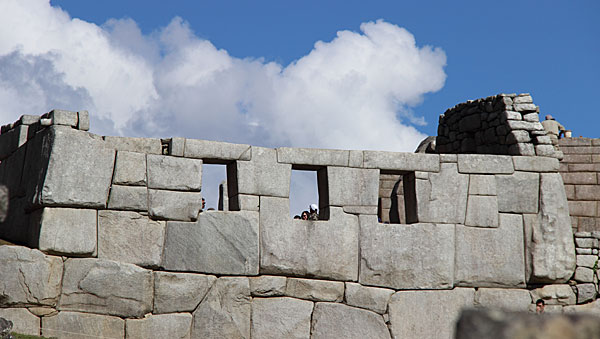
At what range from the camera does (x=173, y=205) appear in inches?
325

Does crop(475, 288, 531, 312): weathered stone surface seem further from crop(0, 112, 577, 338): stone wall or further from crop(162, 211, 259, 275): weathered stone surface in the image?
crop(162, 211, 259, 275): weathered stone surface

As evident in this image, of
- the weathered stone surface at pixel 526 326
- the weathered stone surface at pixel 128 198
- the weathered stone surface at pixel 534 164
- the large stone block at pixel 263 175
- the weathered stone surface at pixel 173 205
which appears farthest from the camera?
the weathered stone surface at pixel 534 164

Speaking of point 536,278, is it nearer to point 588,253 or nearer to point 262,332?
point 588,253

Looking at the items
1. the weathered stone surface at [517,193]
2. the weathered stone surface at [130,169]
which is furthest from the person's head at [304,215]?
the weathered stone surface at [517,193]

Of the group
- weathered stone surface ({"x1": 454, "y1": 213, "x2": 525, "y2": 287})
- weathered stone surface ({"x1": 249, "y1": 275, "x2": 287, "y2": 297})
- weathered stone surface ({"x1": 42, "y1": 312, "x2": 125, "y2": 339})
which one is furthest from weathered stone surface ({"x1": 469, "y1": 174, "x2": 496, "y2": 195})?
weathered stone surface ({"x1": 42, "y1": 312, "x2": 125, "y2": 339})

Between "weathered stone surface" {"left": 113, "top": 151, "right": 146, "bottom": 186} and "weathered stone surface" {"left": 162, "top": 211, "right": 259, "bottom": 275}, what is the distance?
63 cm

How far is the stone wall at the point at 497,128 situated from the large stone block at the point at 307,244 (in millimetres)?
2694

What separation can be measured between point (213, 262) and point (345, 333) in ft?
6.06

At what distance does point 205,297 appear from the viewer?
8.27 metres

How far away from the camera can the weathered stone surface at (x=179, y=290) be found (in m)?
8.10

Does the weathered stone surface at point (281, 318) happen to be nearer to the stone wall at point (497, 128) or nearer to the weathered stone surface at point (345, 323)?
the weathered stone surface at point (345, 323)

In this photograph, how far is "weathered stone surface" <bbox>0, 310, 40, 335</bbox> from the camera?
24.3 ft

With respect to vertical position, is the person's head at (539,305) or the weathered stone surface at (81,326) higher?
the person's head at (539,305)

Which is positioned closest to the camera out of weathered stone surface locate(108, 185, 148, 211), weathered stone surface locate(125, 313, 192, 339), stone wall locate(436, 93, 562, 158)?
weathered stone surface locate(125, 313, 192, 339)
